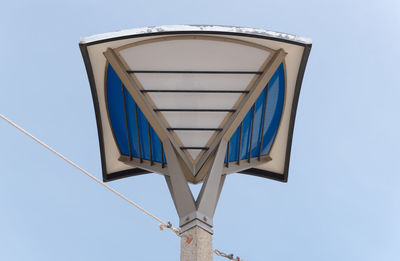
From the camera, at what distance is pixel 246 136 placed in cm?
1933

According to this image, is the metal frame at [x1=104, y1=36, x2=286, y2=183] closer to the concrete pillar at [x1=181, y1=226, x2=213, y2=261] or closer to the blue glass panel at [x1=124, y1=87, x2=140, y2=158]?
the blue glass panel at [x1=124, y1=87, x2=140, y2=158]

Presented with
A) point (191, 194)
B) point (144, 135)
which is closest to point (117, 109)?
point (144, 135)

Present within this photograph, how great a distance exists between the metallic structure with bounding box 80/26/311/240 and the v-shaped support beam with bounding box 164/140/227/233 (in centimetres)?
3

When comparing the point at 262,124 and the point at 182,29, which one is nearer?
the point at 182,29

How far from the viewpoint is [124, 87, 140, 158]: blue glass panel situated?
60.9 ft

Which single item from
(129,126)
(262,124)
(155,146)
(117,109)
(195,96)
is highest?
(195,96)

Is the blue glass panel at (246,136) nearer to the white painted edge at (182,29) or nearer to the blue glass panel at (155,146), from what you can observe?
the blue glass panel at (155,146)

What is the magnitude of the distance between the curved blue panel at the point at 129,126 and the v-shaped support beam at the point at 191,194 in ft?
5.05

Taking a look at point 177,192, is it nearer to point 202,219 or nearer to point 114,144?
point 202,219

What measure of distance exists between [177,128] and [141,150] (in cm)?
195

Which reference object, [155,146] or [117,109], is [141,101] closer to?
[117,109]

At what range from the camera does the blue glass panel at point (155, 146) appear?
62.5 feet

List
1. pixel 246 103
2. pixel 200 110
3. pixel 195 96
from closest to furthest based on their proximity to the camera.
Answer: pixel 246 103, pixel 195 96, pixel 200 110

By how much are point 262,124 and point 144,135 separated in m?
3.99
